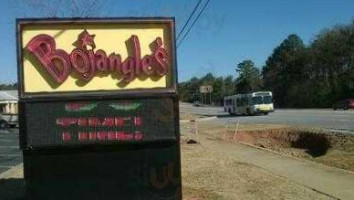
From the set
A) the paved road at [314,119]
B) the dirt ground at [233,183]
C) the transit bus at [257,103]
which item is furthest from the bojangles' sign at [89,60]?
the transit bus at [257,103]

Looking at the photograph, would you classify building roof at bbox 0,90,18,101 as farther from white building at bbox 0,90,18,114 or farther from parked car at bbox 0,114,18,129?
parked car at bbox 0,114,18,129

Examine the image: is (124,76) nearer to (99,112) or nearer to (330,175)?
(99,112)

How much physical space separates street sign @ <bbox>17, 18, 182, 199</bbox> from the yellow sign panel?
0.05 feet

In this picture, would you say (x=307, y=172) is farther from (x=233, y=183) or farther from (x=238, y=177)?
(x=233, y=183)

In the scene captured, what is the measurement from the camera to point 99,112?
9312mm

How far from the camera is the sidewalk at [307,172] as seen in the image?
12.6m

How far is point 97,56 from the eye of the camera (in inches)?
380

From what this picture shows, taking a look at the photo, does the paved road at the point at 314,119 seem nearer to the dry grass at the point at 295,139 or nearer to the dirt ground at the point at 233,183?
the dry grass at the point at 295,139

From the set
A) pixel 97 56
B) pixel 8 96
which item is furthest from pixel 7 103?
pixel 97 56

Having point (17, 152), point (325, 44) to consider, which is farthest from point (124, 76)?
point (325, 44)

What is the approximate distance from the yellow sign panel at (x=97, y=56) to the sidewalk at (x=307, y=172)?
14.6 ft

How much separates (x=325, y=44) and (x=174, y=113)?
109 meters

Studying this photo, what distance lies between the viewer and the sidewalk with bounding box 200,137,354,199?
12.6m

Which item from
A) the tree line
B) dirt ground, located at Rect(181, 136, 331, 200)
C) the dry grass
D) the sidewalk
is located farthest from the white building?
dirt ground, located at Rect(181, 136, 331, 200)
